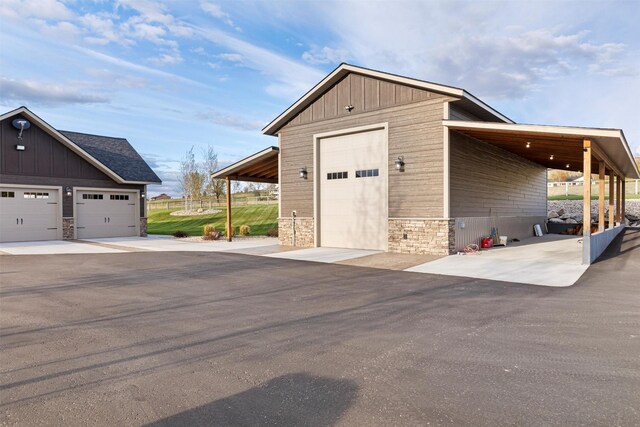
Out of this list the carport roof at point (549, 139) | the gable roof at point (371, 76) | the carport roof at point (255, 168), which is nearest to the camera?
the carport roof at point (549, 139)

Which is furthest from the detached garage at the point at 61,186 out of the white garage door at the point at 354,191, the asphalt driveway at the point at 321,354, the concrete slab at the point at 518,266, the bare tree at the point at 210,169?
the concrete slab at the point at 518,266

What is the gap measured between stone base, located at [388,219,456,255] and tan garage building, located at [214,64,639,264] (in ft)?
0.10

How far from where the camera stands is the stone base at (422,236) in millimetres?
11406

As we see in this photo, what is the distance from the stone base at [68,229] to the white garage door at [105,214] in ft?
0.97

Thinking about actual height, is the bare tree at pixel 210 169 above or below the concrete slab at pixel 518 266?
above

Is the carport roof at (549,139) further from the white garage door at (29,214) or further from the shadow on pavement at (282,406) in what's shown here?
the white garage door at (29,214)

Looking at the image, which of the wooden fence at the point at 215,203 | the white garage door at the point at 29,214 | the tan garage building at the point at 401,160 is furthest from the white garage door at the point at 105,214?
the wooden fence at the point at 215,203

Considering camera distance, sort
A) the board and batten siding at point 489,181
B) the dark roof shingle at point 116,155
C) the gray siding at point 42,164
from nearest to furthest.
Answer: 1. the board and batten siding at point 489,181
2. the gray siding at point 42,164
3. the dark roof shingle at point 116,155

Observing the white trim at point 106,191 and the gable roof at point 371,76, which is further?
the white trim at point 106,191

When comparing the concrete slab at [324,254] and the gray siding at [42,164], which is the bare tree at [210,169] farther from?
the concrete slab at [324,254]

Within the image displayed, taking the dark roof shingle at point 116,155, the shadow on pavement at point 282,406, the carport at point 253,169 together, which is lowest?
the shadow on pavement at point 282,406

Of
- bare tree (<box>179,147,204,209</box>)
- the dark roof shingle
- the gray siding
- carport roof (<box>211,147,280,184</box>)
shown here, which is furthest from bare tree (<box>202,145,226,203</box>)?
carport roof (<box>211,147,280,184</box>)

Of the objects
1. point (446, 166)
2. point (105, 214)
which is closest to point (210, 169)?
point (105, 214)

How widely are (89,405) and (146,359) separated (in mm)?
895
